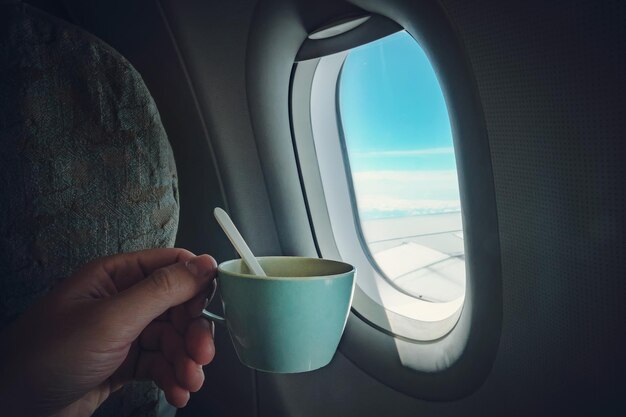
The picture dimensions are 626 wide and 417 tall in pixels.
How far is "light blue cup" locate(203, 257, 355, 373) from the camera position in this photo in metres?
0.46

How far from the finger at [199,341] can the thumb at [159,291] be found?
123 mm

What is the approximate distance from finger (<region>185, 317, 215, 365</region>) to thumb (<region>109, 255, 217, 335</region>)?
0.12m

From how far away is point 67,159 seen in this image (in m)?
0.88

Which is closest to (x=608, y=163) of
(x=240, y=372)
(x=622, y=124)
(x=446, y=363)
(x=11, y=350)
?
(x=622, y=124)

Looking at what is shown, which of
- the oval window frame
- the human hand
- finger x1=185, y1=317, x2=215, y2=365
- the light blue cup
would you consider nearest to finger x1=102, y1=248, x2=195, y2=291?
the human hand

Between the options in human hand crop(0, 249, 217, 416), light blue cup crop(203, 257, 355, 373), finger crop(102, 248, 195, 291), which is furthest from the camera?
finger crop(102, 248, 195, 291)

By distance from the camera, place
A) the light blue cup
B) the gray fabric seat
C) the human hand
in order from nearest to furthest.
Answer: the light blue cup < the human hand < the gray fabric seat

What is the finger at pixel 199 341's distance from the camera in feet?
2.27

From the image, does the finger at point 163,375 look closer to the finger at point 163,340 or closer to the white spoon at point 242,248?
the finger at point 163,340

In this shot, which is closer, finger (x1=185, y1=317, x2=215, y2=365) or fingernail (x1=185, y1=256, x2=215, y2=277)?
fingernail (x1=185, y1=256, x2=215, y2=277)

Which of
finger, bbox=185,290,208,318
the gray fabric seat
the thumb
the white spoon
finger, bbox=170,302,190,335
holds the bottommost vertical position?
finger, bbox=170,302,190,335

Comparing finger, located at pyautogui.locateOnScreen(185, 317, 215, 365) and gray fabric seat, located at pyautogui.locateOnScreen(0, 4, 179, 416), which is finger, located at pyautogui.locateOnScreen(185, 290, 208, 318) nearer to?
finger, located at pyautogui.locateOnScreen(185, 317, 215, 365)

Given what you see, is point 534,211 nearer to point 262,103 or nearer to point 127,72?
point 262,103

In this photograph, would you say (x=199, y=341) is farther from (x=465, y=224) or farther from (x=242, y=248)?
(x=465, y=224)
